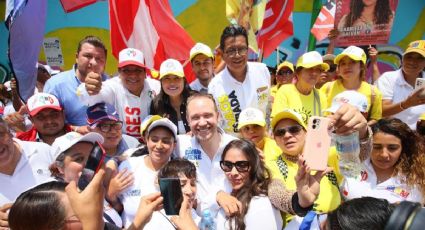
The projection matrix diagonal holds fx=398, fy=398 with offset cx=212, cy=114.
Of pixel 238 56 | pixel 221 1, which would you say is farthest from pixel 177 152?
pixel 221 1

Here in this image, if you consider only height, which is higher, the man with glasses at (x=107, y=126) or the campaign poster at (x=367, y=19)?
the campaign poster at (x=367, y=19)

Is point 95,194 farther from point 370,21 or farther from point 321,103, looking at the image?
point 370,21

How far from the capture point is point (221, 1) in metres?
9.69

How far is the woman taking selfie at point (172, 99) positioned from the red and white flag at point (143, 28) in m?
1.25

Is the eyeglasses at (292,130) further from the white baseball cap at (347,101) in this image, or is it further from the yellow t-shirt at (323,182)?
the white baseball cap at (347,101)

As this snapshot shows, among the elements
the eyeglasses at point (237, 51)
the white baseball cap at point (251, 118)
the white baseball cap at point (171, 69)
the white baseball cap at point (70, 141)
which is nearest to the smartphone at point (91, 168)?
the white baseball cap at point (70, 141)

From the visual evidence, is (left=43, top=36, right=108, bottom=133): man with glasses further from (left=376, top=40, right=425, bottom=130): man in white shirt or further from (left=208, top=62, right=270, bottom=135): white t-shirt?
(left=376, top=40, right=425, bottom=130): man in white shirt

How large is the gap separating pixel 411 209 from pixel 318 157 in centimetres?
89

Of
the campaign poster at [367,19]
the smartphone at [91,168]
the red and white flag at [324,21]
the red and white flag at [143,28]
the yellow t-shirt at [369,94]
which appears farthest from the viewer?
the red and white flag at [324,21]

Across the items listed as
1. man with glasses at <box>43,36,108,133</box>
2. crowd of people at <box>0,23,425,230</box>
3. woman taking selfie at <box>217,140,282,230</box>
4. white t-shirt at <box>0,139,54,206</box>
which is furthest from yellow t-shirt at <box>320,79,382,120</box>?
white t-shirt at <box>0,139,54,206</box>

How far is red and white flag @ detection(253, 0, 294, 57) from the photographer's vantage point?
668cm

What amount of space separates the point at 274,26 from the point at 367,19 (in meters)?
1.47

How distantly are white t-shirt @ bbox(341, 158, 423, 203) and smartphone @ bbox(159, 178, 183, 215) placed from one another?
132 cm

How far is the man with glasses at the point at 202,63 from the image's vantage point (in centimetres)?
460
